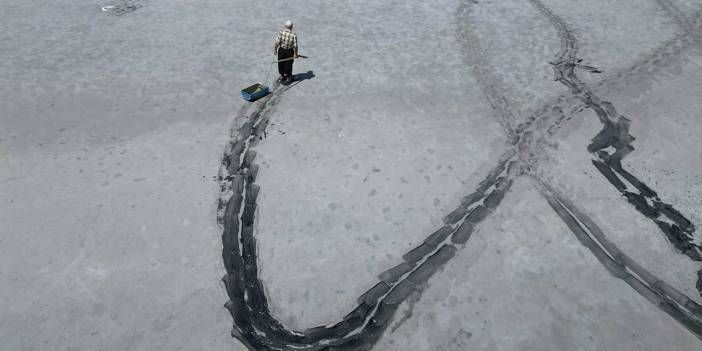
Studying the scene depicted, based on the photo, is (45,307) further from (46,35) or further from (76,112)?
(46,35)

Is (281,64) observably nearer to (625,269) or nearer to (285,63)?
(285,63)

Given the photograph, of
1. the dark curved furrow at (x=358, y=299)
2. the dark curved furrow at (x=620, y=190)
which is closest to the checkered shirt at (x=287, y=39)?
the dark curved furrow at (x=358, y=299)

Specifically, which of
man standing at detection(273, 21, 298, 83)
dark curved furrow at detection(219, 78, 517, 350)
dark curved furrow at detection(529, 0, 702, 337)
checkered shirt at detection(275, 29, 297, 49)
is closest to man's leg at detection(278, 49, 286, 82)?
man standing at detection(273, 21, 298, 83)

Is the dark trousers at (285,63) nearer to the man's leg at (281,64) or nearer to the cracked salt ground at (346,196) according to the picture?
the man's leg at (281,64)

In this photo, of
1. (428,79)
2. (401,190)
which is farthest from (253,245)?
(428,79)

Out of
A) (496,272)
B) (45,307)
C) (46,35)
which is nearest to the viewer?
(45,307)

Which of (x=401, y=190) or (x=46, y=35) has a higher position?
(x=46, y=35)

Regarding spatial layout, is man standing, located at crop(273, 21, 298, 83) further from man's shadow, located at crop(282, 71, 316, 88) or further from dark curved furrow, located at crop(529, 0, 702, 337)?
dark curved furrow, located at crop(529, 0, 702, 337)
